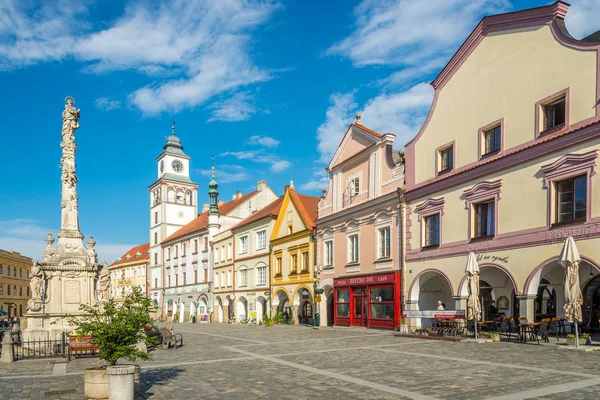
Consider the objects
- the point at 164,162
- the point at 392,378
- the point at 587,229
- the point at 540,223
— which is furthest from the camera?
the point at 164,162

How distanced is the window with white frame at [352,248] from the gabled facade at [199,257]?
23477 millimetres

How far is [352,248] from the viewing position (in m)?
29.5

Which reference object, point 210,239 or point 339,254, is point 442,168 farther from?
point 210,239

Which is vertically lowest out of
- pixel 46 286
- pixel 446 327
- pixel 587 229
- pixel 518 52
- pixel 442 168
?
pixel 446 327

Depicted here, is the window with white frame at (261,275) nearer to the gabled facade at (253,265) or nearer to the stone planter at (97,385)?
the gabled facade at (253,265)

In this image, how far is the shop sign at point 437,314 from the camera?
66.6ft

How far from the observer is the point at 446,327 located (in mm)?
20016

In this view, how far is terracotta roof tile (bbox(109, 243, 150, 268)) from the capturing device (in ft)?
245

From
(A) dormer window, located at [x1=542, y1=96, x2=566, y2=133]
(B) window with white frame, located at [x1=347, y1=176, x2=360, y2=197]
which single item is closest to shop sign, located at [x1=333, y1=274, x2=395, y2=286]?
(B) window with white frame, located at [x1=347, y1=176, x2=360, y2=197]

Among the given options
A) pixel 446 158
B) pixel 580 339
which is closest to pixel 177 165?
pixel 446 158

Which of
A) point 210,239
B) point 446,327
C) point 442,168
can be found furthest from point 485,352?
point 210,239

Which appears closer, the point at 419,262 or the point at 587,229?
the point at 587,229

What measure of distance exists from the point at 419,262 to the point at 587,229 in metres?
8.72

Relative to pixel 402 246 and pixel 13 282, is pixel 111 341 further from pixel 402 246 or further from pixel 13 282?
pixel 13 282
